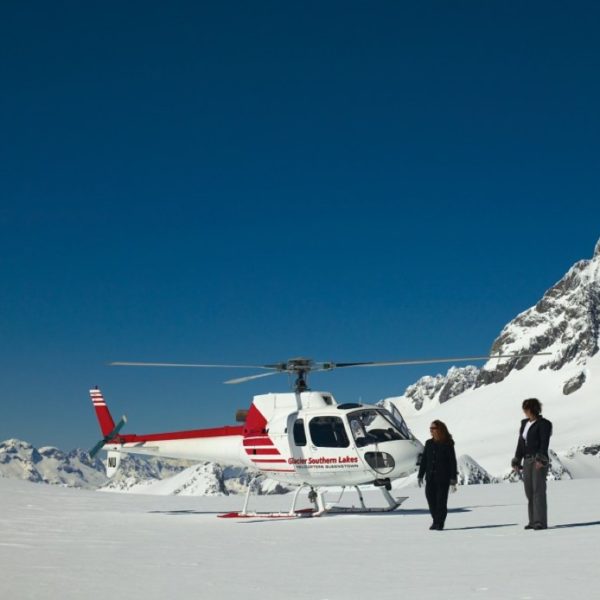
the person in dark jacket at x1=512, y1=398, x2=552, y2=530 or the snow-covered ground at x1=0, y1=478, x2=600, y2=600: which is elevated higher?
the person in dark jacket at x1=512, y1=398, x2=552, y2=530

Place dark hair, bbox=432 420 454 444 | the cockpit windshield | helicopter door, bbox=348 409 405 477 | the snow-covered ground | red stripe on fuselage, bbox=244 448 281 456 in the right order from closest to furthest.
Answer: the snow-covered ground, dark hair, bbox=432 420 454 444, helicopter door, bbox=348 409 405 477, the cockpit windshield, red stripe on fuselage, bbox=244 448 281 456

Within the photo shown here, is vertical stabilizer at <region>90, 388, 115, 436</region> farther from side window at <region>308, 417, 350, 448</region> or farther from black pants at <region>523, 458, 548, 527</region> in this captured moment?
black pants at <region>523, 458, 548, 527</region>

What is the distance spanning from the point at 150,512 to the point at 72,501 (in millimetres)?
2983

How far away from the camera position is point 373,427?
18844mm

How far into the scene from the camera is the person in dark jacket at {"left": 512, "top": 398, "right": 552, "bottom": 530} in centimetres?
1344

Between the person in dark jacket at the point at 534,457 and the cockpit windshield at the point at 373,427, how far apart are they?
183 inches

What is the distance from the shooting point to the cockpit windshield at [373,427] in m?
18.7

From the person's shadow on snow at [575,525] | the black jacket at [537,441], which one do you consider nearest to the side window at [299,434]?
the black jacket at [537,441]

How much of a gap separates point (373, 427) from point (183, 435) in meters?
5.86

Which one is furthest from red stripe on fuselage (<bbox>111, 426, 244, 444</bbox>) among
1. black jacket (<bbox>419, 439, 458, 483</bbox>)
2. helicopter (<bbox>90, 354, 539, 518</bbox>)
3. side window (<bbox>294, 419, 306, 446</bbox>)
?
black jacket (<bbox>419, 439, 458, 483</bbox>)

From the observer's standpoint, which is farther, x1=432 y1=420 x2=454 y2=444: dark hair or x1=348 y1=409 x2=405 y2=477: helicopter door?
x1=348 y1=409 x2=405 y2=477: helicopter door

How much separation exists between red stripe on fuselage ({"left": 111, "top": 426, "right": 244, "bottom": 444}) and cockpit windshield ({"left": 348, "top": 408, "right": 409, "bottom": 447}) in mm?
3598

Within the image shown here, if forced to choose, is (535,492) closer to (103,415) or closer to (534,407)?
(534,407)

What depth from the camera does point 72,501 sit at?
23.3 metres
